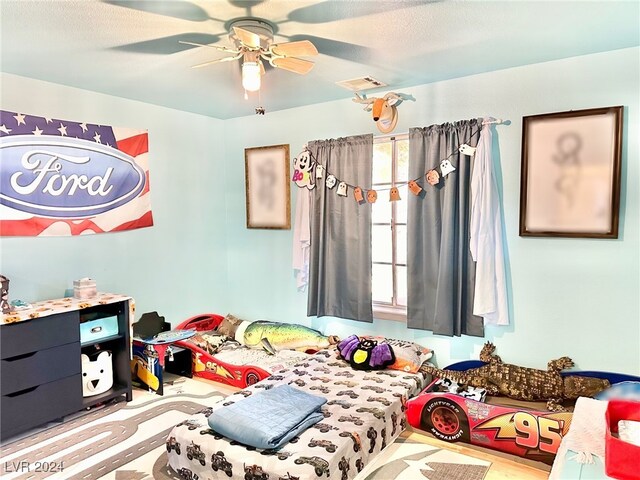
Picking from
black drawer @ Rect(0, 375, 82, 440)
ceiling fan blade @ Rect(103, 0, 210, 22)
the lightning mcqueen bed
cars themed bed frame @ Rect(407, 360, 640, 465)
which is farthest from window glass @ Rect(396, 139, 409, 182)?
black drawer @ Rect(0, 375, 82, 440)

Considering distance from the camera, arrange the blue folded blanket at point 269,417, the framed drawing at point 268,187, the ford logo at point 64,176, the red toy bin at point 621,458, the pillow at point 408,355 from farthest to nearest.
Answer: the framed drawing at point 268,187 → the pillow at point 408,355 → the ford logo at point 64,176 → the blue folded blanket at point 269,417 → the red toy bin at point 621,458

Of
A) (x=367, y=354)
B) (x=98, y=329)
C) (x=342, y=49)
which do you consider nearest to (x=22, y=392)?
(x=98, y=329)

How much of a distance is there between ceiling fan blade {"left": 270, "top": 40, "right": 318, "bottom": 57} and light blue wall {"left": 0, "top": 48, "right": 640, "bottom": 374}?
139 centimetres

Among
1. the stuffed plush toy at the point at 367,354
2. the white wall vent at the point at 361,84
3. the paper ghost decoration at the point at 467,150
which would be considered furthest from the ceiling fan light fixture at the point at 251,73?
the stuffed plush toy at the point at 367,354

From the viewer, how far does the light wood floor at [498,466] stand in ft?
7.89

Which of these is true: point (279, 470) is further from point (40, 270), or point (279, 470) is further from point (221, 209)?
point (221, 209)

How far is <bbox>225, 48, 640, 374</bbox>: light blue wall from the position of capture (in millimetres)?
2732

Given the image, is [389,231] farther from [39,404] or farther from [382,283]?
[39,404]

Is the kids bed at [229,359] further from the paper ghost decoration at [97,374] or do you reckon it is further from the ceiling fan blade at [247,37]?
A: the ceiling fan blade at [247,37]

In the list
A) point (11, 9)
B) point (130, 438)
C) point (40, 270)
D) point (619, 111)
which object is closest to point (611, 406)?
point (619, 111)

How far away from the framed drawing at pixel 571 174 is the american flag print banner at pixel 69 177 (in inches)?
125

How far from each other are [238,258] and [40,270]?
190cm

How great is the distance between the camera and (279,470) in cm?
207

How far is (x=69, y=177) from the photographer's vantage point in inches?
132
